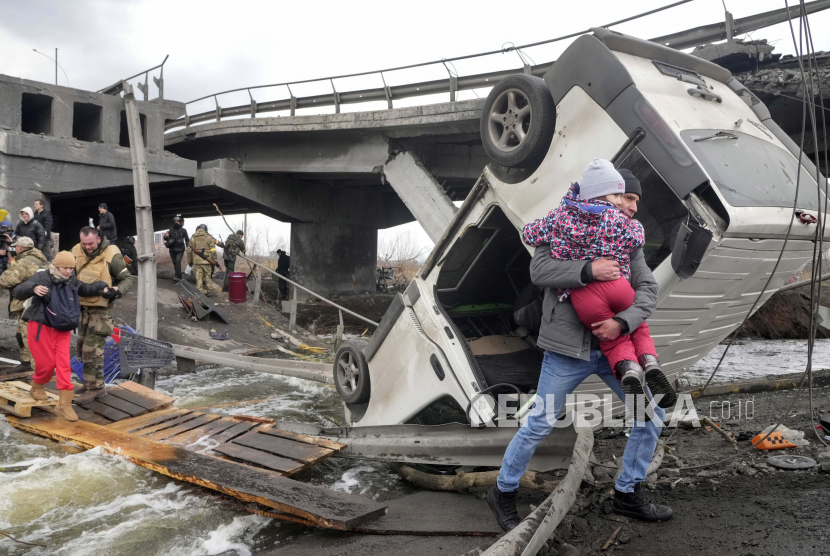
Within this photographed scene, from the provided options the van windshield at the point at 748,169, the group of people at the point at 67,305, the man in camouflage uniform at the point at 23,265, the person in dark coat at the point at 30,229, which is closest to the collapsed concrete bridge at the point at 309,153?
the person in dark coat at the point at 30,229

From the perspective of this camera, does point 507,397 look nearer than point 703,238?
No

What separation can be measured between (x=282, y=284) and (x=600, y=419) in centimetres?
1584

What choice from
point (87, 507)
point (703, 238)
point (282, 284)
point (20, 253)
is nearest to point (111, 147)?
point (282, 284)

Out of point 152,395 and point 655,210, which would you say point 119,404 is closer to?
point 152,395

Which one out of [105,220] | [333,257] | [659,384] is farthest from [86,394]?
[333,257]

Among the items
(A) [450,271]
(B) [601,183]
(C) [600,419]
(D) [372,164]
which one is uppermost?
(D) [372,164]

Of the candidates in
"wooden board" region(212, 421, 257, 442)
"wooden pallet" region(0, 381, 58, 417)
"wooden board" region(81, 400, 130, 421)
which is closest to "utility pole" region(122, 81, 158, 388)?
"wooden pallet" region(0, 381, 58, 417)

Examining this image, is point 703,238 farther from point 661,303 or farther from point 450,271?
point 450,271

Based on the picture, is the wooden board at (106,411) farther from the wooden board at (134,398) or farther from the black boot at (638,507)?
the black boot at (638,507)

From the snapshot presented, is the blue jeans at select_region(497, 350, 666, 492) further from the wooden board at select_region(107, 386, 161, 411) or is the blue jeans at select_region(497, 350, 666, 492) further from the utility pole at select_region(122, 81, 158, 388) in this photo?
the utility pole at select_region(122, 81, 158, 388)

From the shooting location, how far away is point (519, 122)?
12.9ft

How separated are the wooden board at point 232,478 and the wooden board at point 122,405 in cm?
41

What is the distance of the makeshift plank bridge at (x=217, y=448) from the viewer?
3492 millimetres

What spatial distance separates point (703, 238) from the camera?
2.81 m
